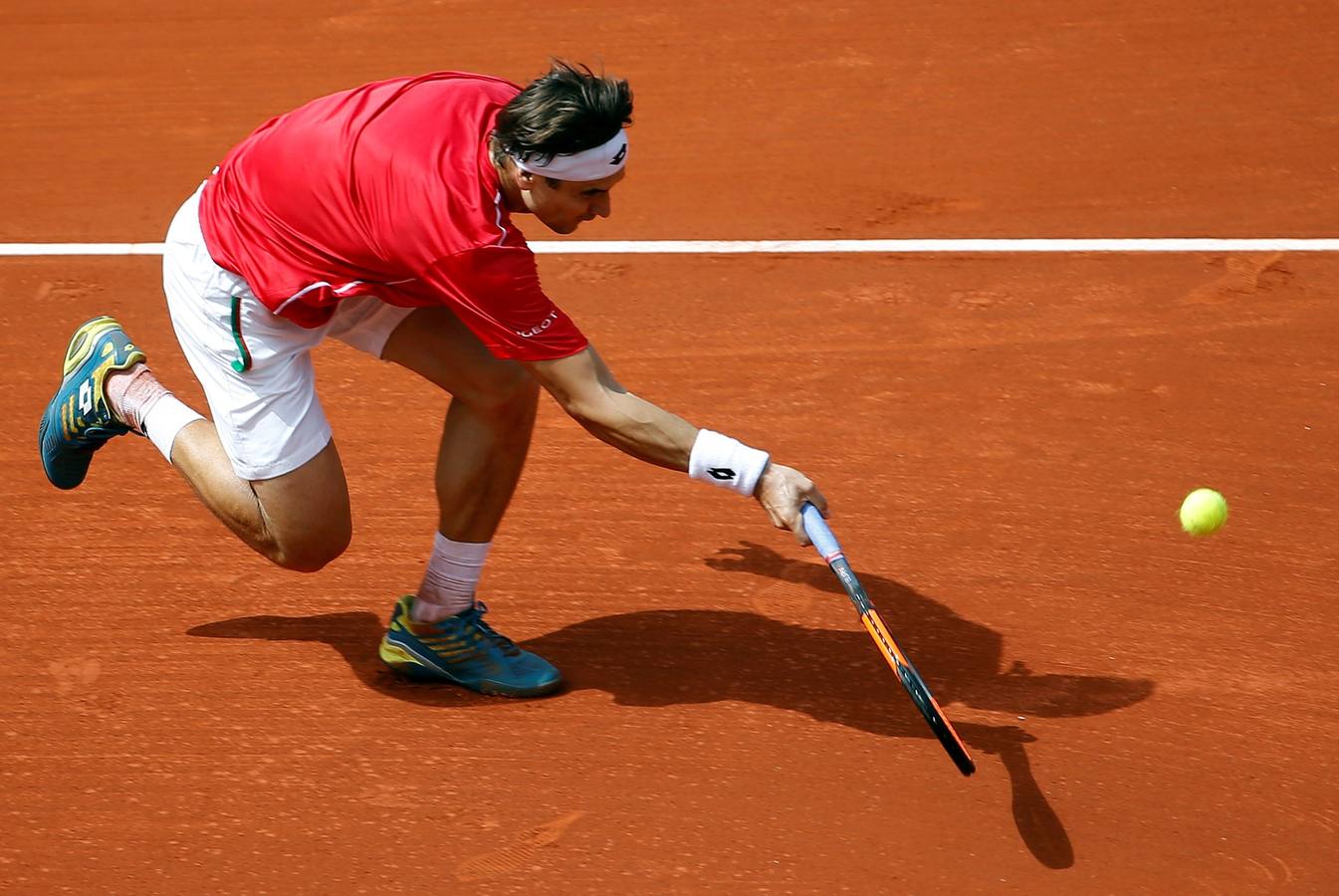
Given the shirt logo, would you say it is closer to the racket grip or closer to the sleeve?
the sleeve

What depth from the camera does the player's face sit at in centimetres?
405

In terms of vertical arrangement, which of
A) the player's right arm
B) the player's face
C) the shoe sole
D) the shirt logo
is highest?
the player's face

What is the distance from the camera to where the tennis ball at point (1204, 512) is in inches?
192

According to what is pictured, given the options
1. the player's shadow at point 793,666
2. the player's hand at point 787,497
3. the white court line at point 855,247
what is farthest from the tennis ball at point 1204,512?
the white court line at point 855,247

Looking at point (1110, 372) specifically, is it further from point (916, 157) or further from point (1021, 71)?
point (1021, 71)

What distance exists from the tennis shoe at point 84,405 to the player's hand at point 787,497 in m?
2.11

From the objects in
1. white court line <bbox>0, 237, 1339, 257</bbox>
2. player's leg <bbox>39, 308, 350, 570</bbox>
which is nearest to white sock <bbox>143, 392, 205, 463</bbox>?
player's leg <bbox>39, 308, 350, 570</bbox>

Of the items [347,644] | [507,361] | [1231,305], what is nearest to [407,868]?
[347,644]

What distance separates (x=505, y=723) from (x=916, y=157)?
401 centimetres

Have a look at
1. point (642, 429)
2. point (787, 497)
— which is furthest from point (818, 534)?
point (642, 429)

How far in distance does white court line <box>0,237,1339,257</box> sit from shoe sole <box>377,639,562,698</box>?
271cm

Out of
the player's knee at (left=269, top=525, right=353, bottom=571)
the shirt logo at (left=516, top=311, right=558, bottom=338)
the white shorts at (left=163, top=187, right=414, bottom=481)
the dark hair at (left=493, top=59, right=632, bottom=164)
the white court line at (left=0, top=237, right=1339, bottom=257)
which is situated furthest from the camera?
the white court line at (left=0, top=237, right=1339, bottom=257)

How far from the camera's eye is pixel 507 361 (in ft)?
14.9

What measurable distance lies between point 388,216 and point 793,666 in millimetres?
1815
